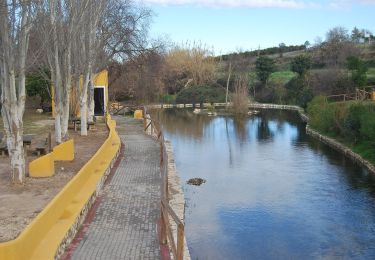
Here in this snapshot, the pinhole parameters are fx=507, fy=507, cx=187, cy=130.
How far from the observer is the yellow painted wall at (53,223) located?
7742mm

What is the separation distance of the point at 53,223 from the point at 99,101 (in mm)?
26852

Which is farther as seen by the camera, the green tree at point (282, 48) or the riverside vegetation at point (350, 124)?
the green tree at point (282, 48)

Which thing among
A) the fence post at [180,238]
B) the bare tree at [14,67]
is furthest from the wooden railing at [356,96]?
the fence post at [180,238]

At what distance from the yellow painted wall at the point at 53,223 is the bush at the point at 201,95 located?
5035 centimetres

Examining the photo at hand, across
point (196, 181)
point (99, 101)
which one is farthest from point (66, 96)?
point (99, 101)

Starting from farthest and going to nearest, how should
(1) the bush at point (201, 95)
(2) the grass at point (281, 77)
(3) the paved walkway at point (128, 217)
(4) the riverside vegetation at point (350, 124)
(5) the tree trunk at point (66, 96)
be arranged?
1. (2) the grass at point (281, 77)
2. (1) the bush at point (201, 95)
3. (4) the riverside vegetation at point (350, 124)
4. (5) the tree trunk at point (66, 96)
5. (3) the paved walkway at point (128, 217)

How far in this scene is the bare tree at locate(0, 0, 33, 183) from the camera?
37.3ft

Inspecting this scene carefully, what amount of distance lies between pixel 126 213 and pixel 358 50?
2466 inches

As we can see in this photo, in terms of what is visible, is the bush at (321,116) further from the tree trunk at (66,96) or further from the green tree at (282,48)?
the green tree at (282,48)

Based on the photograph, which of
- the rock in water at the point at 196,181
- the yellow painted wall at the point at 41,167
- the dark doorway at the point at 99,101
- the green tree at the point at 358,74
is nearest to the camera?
the yellow painted wall at the point at 41,167

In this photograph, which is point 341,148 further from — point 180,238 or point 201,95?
point 201,95

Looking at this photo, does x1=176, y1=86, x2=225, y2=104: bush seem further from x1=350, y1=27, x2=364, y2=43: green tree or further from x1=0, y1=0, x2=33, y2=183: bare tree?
x1=0, y1=0, x2=33, y2=183: bare tree

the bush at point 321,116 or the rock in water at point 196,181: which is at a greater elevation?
the bush at point 321,116

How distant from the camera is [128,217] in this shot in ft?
37.4
